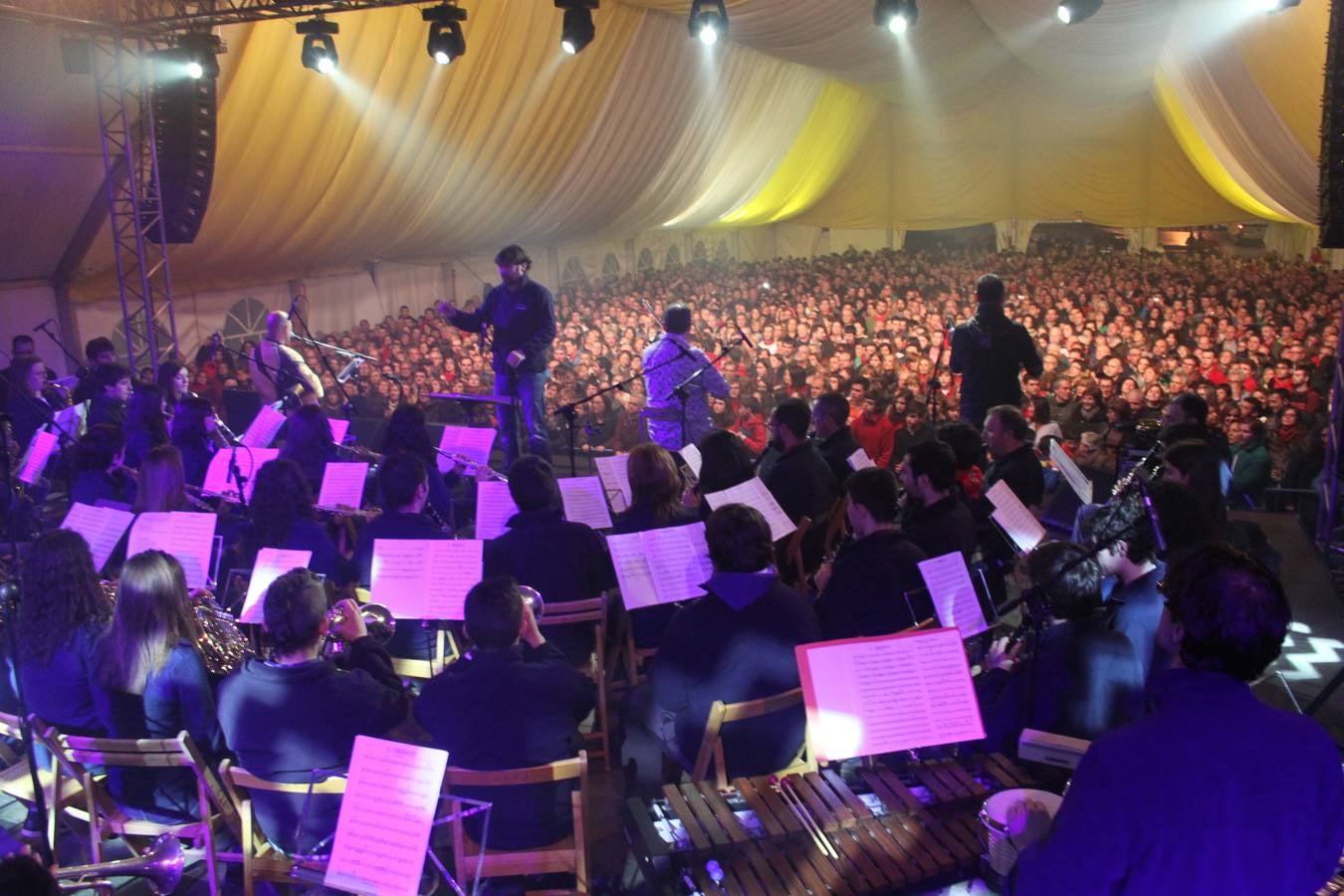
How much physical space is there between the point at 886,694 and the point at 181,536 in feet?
10.4

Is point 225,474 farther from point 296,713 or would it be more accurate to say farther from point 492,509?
point 296,713

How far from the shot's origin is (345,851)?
7.81ft

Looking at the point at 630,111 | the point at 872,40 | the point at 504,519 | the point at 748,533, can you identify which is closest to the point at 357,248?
the point at 630,111

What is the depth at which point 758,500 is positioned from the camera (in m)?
4.66

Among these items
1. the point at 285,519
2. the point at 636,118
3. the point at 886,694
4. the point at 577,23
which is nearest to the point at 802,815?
the point at 886,694

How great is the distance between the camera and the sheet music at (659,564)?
12.9ft

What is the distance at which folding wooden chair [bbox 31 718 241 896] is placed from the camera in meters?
2.94

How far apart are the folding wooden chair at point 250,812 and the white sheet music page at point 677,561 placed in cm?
151

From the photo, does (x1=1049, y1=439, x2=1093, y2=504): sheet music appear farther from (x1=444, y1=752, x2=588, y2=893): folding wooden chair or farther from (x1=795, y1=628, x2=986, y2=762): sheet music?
(x1=444, y1=752, x2=588, y2=893): folding wooden chair

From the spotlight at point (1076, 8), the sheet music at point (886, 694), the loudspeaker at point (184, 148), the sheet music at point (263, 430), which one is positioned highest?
the spotlight at point (1076, 8)

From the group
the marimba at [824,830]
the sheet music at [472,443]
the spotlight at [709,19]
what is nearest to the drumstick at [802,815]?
the marimba at [824,830]

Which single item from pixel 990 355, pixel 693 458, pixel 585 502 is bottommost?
pixel 585 502

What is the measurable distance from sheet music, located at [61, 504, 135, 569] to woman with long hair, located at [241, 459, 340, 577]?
0.55 m

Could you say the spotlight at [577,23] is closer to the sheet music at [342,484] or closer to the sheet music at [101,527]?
the sheet music at [342,484]
